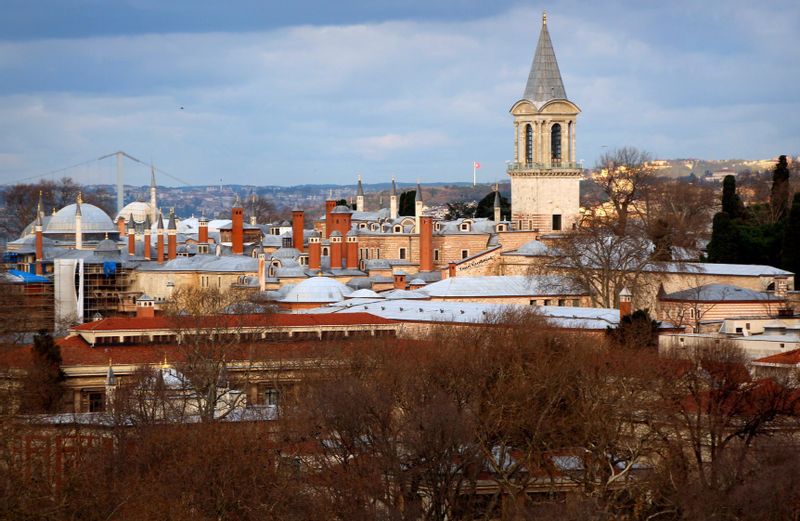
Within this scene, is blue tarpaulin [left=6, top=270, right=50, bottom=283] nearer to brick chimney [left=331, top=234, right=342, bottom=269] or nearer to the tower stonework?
brick chimney [left=331, top=234, right=342, bottom=269]

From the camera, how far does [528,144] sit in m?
65.1

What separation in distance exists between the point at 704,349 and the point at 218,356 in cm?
1110

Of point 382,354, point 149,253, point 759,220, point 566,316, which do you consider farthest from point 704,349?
point 149,253

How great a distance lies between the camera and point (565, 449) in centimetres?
3169

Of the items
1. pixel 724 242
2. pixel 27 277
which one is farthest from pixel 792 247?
pixel 27 277

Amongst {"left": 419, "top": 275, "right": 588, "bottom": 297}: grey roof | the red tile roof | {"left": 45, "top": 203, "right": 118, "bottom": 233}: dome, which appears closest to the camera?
the red tile roof

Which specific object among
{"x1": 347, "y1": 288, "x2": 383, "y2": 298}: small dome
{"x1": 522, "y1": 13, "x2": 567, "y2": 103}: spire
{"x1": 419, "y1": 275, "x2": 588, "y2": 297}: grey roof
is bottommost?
{"x1": 347, "y1": 288, "x2": 383, "y2": 298}: small dome

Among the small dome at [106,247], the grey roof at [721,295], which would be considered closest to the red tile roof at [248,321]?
the grey roof at [721,295]

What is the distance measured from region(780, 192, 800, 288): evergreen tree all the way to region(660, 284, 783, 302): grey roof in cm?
352

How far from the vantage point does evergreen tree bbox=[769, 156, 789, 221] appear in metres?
64.2

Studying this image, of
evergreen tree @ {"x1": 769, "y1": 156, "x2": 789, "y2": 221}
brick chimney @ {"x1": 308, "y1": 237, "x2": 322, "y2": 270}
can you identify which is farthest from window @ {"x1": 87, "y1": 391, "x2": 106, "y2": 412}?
evergreen tree @ {"x1": 769, "y1": 156, "x2": 789, "y2": 221}

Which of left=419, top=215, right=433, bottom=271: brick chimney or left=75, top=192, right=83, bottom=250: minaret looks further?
left=75, top=192, right=83, bottom=250: minaret

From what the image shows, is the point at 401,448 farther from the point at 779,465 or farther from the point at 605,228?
the point at 605,228

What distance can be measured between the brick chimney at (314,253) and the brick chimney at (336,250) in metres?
0.99
